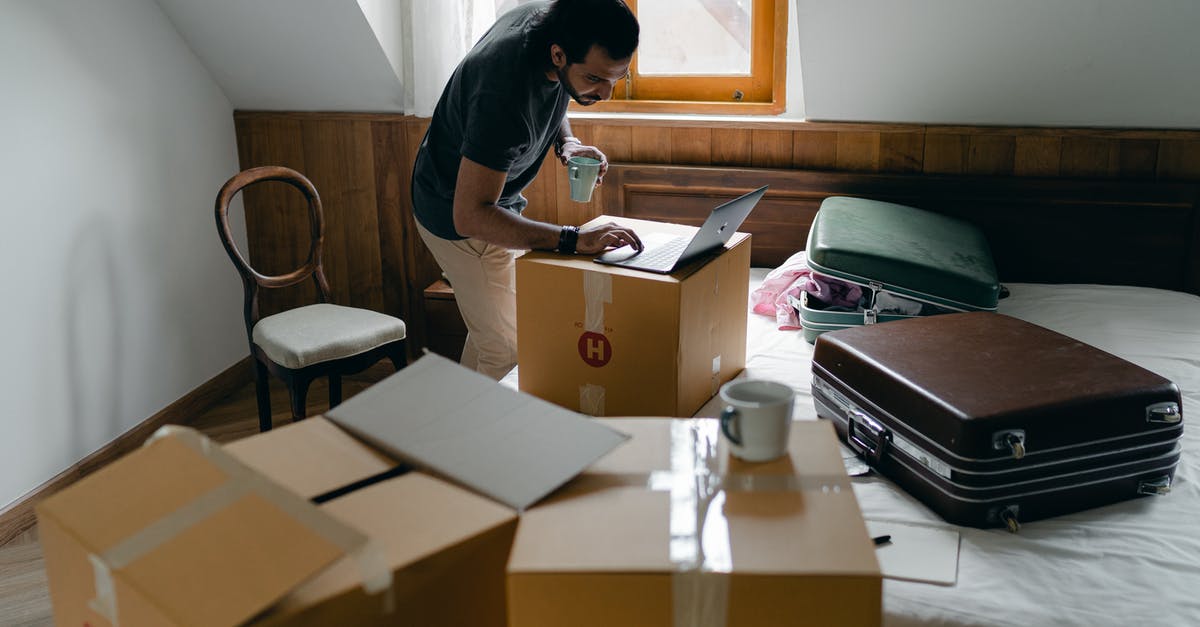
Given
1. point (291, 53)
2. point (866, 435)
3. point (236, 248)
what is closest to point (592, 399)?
point (866, 435)

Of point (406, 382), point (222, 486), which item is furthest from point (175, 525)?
point (406, 382)

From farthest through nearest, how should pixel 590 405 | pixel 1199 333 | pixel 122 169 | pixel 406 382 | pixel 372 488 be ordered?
1. pixel 122 169
2. pixel 1199 333
3. pixel 590 405
4. pixel 406 382
5. pixel 372 488

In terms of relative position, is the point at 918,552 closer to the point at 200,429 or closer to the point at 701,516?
the point at 701,516

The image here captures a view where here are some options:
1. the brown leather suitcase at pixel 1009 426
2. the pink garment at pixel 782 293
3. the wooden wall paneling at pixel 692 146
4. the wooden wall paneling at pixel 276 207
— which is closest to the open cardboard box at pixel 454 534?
the brown leather suitcase at pixel 1009 426

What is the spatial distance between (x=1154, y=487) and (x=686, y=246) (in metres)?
0.85

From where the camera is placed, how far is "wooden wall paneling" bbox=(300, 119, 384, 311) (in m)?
3.23

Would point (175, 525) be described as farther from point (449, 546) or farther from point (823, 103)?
point (823, 103)

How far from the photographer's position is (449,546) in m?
0.98

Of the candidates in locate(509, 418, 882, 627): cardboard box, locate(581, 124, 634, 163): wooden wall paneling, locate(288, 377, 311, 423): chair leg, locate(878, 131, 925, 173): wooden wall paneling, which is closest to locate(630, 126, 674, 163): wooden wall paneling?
locate(581, 124, 634, 163): wooden wall paneling

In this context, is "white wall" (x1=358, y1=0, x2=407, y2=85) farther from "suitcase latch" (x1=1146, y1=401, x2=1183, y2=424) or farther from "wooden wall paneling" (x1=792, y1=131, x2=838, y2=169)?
"suitcase latch" (x1=1146, y1=401, x2=1183, y2=424)

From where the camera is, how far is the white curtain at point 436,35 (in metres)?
2.91

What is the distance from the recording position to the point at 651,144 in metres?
3.02

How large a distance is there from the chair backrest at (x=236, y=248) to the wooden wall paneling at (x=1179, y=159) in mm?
2372

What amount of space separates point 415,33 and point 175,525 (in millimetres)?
2258
